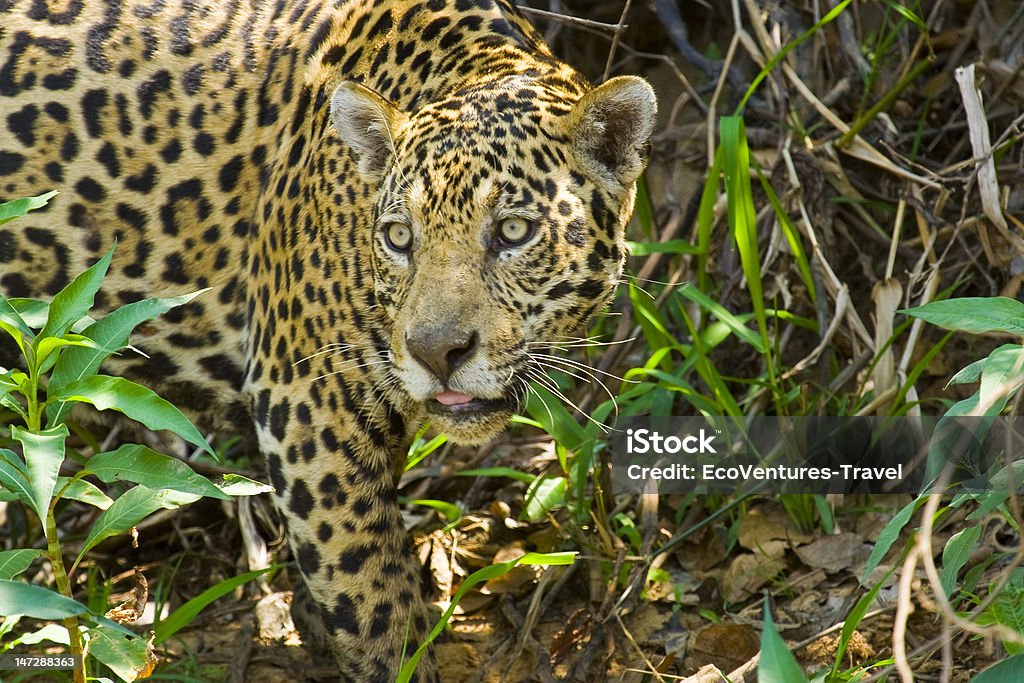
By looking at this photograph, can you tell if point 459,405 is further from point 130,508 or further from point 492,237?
point 130,508

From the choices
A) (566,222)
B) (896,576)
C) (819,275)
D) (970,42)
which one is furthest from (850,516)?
(970,42)

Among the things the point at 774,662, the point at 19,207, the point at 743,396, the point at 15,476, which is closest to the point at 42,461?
the point at 15,476

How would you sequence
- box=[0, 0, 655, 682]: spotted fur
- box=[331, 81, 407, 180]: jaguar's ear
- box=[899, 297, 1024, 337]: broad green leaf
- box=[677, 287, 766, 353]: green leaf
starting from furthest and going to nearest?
box=[677, 287, 766, 353]: green leaf → box=[331, 81, 407, 180]: jaguar's ear → box=[0, 0, 655, 682]: spotted fur → box=[899, 297, 1024, 337]: broad green leaf

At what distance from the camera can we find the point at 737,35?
585 cm

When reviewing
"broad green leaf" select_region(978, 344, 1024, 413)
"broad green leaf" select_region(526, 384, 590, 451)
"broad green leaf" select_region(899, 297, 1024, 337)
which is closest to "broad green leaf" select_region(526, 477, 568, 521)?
"broad green leaf" select_region(526, 384, 590, 451)

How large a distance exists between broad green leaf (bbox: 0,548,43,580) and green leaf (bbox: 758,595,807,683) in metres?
2.06

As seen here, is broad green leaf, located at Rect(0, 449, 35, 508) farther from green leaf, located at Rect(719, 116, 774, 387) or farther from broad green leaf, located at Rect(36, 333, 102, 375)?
green leaf, located at Rect(719, 116, 774, 387)

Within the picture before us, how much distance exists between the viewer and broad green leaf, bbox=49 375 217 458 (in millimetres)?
3289

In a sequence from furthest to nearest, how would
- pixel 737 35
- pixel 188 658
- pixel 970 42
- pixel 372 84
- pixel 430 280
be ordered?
pixel 970 42, pixel 737 35, pixel 188 658, pixel 372 84, pixel 430 280

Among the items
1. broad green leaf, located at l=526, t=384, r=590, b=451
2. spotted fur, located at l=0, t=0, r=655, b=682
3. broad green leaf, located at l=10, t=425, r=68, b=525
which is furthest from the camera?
broad green leaf, located at l=526, t=384, r=590, b=451

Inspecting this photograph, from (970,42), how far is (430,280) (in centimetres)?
381

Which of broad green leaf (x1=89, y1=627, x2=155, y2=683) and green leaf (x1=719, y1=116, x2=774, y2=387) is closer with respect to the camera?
broad green leaf (x1=89, y1=627, x2=155, y2=683)

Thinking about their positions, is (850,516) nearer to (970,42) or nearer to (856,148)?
(856,148)

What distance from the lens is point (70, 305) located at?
3.41 m
